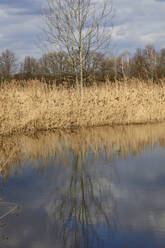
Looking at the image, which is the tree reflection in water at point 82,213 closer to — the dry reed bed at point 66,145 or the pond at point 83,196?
the pond at point 83,196

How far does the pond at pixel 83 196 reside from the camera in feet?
9.35

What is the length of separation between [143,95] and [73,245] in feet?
33.5

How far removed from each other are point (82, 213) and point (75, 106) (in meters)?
8.06

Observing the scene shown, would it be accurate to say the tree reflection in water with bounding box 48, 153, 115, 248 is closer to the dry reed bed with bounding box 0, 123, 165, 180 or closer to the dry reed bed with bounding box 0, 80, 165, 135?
the dry reed bed with bounding box 0, 123, 165, 180

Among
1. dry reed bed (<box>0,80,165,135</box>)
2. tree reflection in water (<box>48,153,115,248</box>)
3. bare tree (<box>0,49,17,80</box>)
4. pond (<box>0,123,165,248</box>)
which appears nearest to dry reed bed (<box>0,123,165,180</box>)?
pond (<box>0,123,165,248</box>)

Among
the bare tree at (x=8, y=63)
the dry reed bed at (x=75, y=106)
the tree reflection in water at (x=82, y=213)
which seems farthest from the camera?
the bare tree at (x=8, y=63)

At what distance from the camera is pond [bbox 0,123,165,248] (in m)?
2.85

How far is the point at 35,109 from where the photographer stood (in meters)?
10.1

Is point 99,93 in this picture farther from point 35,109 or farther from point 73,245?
point 73,245

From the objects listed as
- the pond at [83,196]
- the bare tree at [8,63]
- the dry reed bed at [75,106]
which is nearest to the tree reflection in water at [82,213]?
the pond at [83,196]

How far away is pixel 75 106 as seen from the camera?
11289 mm

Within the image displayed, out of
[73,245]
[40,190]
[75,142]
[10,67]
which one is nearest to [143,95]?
[75,142]

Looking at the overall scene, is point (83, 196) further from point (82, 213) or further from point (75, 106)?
point (75, 106)

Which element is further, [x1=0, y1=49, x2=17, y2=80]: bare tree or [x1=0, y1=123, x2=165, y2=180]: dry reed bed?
[x1=0, y1=49, x2=17, y2=80]: bare tree
